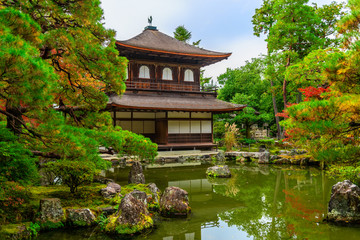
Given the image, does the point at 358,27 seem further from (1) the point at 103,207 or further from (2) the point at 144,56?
(2) the point at 144,56

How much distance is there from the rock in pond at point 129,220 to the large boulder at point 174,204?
2.48ft

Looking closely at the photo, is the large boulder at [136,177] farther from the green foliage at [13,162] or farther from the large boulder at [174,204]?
the green foliage at [13,162]

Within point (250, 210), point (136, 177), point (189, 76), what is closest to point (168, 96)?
point (189, 76)

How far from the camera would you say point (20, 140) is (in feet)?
14.8

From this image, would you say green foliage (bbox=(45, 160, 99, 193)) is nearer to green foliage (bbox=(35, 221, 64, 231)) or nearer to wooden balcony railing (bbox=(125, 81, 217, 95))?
green foliage (bbox=(35, 221, 64, 231))

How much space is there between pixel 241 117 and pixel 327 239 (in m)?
16.7

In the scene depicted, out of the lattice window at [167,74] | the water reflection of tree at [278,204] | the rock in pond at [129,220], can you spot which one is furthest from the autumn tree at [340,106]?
the lattice window at [167,74]

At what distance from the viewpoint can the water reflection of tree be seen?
496 centimetres

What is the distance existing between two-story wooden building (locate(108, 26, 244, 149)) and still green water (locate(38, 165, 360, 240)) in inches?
243

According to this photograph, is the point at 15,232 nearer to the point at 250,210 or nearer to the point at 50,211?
the point at 50,211

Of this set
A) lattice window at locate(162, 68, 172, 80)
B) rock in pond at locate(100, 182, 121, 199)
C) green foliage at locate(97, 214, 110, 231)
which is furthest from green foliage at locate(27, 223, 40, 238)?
lattice window at locate(162, 68, 172, 80)

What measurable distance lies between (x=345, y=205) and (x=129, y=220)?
4.08 metres

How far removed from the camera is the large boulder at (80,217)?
4.98 metres

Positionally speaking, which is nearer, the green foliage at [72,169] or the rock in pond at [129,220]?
the rock in pond at [129,220]
